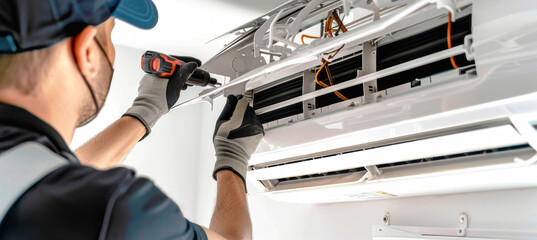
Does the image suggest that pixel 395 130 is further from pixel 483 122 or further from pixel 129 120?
pixel 129 120

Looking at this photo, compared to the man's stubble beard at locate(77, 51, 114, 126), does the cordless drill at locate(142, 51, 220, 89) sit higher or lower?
higher

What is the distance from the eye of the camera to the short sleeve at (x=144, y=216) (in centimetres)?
71

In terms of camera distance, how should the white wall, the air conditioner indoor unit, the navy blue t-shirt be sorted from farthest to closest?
the white wall
the air conditioner indoor unit
the navy blue t-shirt

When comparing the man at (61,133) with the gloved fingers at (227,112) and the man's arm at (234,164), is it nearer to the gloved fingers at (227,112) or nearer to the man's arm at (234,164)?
the man's arm at (234,164)

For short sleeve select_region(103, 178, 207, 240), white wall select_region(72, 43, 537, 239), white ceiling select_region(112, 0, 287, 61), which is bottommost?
short sleeve select_region(103, 178, 207, 240)

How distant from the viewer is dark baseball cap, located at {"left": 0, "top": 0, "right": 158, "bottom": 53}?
2.41ft

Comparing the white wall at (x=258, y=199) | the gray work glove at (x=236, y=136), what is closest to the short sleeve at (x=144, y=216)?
the gray work glove at (x=236, y=136)

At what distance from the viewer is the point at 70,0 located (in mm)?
770

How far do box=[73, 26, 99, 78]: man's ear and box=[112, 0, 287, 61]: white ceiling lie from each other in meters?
1.29

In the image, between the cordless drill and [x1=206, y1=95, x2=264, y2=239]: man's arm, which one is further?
the cordless drill

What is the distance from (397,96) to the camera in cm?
125

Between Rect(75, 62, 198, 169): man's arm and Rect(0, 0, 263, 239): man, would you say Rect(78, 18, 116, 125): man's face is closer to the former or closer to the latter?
Rect(0, 0, 263, 239): man

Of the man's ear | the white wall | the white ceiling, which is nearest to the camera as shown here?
the man's ear

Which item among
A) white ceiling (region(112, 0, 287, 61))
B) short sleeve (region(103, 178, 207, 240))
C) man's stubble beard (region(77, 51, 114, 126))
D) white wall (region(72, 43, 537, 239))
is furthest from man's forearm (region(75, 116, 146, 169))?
white wall (region(72, 43, 537, 239))
